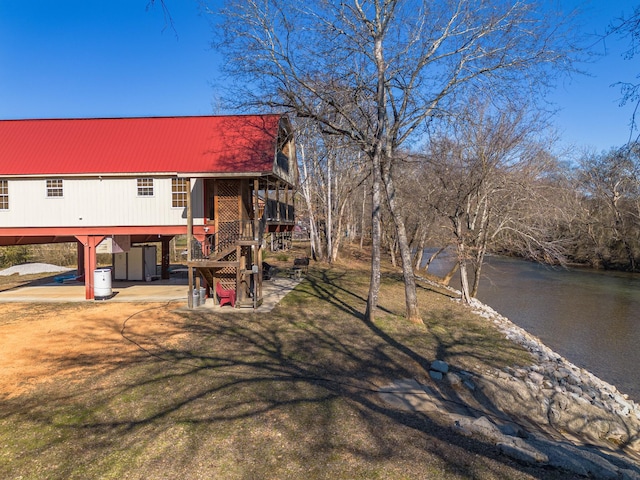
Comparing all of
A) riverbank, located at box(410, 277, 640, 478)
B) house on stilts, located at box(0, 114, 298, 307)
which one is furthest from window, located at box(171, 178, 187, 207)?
riverbank, located at box(410, 277, 640, 478)

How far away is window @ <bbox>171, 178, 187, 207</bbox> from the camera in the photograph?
1468 centimetres

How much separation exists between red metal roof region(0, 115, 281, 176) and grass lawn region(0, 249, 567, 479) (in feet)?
19.2

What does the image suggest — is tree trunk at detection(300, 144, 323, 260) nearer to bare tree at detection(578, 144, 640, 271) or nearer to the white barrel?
the white barrel

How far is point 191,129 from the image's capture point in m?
15.5

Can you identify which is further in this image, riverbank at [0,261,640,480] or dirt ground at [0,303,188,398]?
dirt ground at [0,303,188,398]

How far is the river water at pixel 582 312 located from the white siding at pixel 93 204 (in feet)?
45.6

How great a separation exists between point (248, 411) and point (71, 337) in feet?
22.7

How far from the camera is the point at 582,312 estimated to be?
711 inches

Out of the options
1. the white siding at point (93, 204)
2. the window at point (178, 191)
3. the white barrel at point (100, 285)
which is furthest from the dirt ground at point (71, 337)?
the window at point (178, 191)

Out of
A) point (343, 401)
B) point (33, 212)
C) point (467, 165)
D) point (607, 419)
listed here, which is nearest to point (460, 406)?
point (343, 401)

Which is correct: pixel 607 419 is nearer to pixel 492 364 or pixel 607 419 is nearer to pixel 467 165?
pixel 492 364

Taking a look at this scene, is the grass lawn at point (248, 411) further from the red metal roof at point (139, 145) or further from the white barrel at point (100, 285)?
the red metal roof at point (139, 145)

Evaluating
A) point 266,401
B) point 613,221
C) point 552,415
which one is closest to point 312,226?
point 552,415

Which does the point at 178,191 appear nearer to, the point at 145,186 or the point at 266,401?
the point at 145,186
